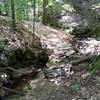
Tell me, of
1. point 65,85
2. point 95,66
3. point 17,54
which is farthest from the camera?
point 17,54

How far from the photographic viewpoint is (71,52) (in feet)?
34.5

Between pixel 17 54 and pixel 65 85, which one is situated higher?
pixel 17 54

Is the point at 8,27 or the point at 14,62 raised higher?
the point at 8,27

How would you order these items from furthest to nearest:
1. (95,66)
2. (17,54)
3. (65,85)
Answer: (17,54) < (95,66) < (65,85)

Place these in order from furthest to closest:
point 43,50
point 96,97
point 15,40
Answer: point 43,50 → point 15,40 → point 96,97

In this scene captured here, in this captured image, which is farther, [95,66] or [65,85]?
[95,66]

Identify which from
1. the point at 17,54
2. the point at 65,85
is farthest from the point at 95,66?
the point at 17,54

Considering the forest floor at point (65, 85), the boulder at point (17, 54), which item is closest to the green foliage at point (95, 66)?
the forest floor at point (65, 85)

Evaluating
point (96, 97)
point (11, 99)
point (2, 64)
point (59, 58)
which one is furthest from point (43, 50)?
point (96, 97)

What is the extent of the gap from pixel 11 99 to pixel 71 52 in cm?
500

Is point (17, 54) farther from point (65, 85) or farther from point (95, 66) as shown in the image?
point (95, 66)

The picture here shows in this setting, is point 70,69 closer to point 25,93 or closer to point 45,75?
point 45,75

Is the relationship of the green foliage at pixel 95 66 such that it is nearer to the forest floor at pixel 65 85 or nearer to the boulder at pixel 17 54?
the forest floor at pixel 65 85

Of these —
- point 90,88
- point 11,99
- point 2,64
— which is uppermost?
point 2,64
